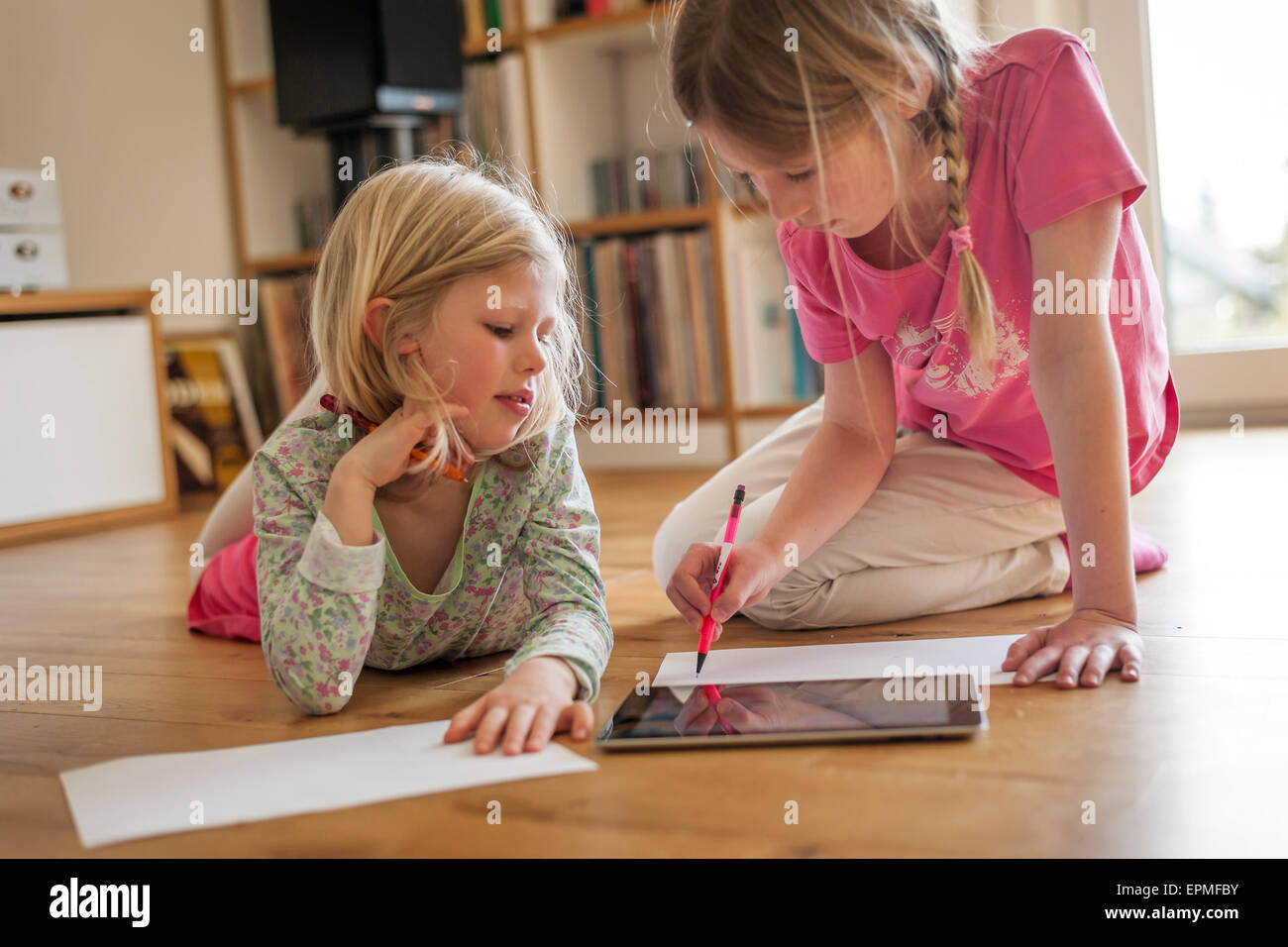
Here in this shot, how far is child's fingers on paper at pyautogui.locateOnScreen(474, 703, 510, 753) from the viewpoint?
79 cm

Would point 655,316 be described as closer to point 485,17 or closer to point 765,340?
point 765,340

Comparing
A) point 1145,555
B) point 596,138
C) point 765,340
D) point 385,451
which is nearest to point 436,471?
point 385,451

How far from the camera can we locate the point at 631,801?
706 millimetres

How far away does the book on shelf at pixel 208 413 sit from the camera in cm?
276

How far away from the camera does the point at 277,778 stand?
0.77 meters

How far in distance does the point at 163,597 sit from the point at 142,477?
1.04m

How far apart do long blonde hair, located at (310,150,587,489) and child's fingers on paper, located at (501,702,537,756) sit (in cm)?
21

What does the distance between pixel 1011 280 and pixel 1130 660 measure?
335 mm

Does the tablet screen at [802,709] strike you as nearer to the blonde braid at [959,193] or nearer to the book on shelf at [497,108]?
the blonde braid at [959,193]

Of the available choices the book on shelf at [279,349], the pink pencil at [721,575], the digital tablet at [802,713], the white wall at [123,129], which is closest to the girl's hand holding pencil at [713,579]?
the pink pencil at [721,575]

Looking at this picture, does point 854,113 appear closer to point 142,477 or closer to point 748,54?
point 748,54

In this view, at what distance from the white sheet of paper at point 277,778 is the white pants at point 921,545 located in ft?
1.37

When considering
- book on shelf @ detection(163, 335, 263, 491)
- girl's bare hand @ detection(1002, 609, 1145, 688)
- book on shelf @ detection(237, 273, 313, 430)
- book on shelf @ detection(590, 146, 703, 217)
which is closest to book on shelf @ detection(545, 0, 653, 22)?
book on shelf @ detection(590, 146, 703, 217)
